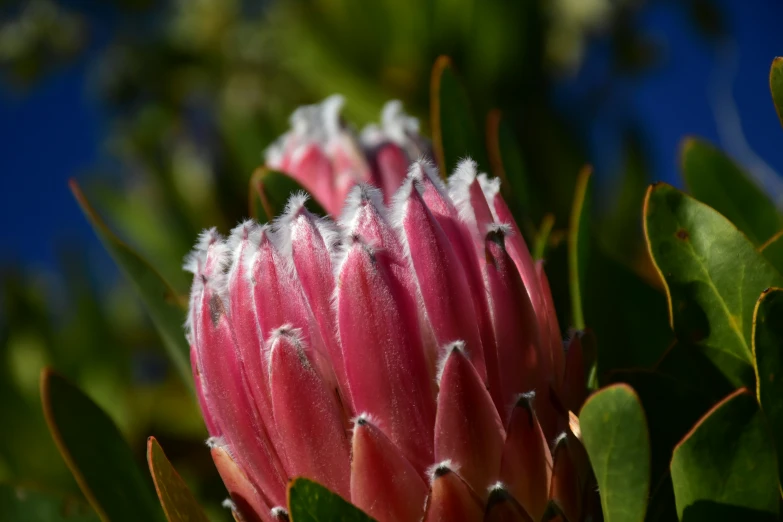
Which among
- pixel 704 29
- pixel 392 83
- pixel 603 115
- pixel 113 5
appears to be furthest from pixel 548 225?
pixel 113 5

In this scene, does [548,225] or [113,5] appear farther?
[113,5]

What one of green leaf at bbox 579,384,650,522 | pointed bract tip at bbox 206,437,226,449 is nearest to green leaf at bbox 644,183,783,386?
green leaf at bbox 579,384,650,522

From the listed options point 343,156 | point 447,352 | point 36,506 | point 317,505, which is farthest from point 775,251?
point 36,506

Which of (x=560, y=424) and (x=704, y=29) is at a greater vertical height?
(x=704, y=29)

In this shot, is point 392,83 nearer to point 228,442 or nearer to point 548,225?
point 548,225

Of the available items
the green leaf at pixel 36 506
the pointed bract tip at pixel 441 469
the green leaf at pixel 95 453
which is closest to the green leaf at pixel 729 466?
the pointed bract tip at pixel 441 469

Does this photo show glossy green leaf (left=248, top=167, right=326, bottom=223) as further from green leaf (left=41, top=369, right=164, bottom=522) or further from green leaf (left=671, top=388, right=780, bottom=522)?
green leaf (left=671, top=388, right=780, bottom=522)

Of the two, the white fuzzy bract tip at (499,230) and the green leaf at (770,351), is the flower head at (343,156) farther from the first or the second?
the green leaf at (770,351)

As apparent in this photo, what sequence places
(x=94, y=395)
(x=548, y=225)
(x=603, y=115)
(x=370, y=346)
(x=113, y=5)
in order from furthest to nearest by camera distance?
(x=113, y=5) → (x=603, y=115) → (x=94, y=395) → (x=548, y=225) → (x=370, y=346)
